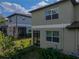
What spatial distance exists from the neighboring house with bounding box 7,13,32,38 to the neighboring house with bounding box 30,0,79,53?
17747 mm

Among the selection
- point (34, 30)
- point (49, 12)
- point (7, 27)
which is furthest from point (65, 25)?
point (7, 27)

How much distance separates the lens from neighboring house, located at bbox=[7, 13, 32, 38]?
143ft

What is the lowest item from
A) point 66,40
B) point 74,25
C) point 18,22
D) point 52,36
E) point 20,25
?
point 66,40

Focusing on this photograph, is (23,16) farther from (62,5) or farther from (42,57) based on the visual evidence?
(42,57)

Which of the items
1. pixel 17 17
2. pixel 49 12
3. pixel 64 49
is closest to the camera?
pixel 64 49

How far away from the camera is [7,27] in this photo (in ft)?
156

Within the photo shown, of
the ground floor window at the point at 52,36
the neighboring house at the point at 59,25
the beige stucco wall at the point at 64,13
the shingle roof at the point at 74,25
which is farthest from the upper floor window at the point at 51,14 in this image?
the shingle roof at the point at 74,25

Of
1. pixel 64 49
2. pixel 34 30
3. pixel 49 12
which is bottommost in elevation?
pixel 64 49

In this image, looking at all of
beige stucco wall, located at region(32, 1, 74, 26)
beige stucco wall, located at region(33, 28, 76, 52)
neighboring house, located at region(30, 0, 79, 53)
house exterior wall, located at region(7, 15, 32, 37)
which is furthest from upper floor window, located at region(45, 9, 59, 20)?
house exterior wall, located at region(7, 15, 32, 37)

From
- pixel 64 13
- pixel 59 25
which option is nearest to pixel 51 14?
pixel 59 25

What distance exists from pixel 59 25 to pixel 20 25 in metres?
23.7

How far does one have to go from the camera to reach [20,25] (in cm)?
4397

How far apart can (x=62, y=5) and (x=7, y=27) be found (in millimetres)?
28998

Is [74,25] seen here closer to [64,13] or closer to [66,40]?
[66,40]
